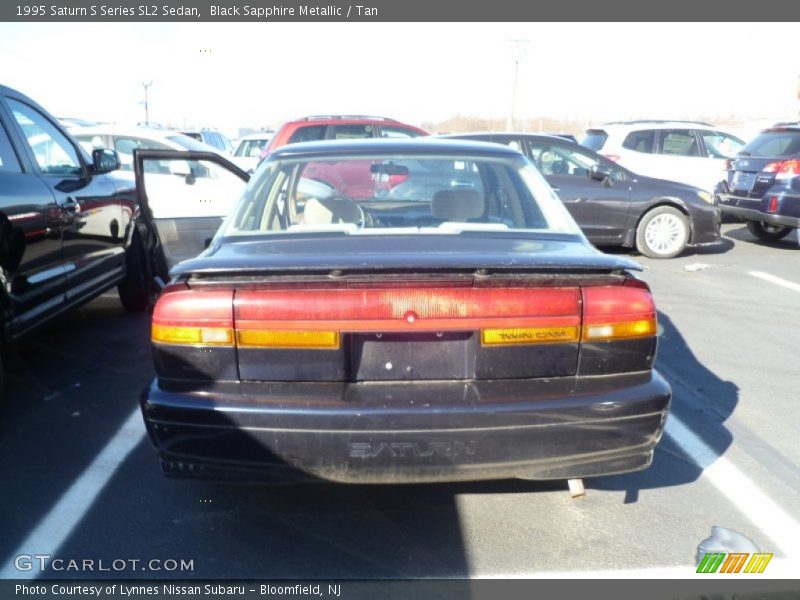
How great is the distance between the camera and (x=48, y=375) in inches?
191

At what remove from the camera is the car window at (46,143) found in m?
4.79

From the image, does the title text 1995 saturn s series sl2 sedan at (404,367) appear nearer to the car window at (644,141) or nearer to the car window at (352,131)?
the car window at (352,131)

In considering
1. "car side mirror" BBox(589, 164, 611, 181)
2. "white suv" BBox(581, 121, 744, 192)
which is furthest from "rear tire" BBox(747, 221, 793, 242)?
"car side mirror" BBox(589, 164, 611, 181)

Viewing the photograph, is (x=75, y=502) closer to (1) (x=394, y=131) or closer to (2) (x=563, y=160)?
(2) (x=563, y=160)

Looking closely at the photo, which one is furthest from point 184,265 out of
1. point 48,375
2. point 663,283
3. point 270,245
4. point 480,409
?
point 663,283

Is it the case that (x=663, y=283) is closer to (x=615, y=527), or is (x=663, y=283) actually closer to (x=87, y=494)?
(x=615, y=527)

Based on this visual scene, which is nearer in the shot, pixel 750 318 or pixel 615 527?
pixel 615 527

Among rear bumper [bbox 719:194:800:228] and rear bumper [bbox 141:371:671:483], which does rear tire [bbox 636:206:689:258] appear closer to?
rear bumper [bbox 719:194:800:228]

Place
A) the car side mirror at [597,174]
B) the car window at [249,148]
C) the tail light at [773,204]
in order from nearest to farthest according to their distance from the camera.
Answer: the car side mirror at [597,174] → the tail light at [773,204] → the car window at [249,148]

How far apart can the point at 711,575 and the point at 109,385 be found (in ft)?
12.0

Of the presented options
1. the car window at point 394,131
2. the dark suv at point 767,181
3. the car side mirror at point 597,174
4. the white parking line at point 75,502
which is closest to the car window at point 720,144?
the dark suv at point 767,181

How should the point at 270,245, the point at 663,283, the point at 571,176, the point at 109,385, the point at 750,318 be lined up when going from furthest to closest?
the point at 571,176 → the point at 663,283 → the point at 750,318 → the point at 109,385 → the point at 270,245

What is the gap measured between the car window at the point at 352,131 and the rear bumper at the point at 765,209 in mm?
5621

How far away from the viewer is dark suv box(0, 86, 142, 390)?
13.5ft
